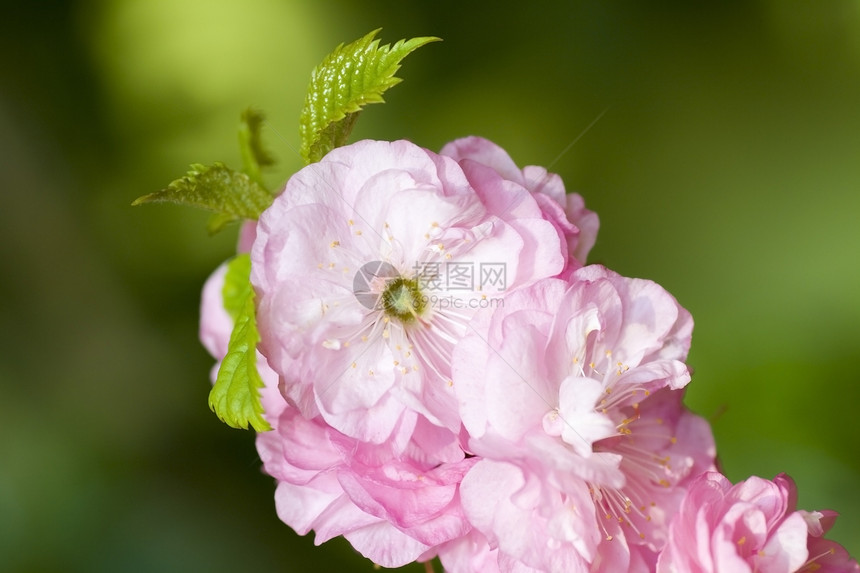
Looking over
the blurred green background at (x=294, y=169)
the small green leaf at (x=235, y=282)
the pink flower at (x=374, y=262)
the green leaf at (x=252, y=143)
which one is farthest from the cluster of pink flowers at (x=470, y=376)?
the blurred green background at (x=294, y=169)

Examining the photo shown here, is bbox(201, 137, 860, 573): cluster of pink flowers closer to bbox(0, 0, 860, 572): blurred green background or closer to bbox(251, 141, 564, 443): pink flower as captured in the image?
bbox(251, 141, 564, 443): pink flower

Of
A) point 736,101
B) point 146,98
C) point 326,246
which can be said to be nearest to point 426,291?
point 326,246

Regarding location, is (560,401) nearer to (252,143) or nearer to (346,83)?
(346,83)

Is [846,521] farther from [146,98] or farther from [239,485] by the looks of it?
[146,98]

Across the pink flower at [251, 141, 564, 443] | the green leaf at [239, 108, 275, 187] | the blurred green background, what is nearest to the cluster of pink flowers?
the pink flower at [251, 141, 564, 443]

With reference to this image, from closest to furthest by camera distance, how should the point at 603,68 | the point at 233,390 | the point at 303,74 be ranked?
the point at 233,390 < the point at 303,74 < the point at 603,68

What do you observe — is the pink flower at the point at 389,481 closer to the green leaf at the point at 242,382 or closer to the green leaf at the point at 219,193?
the green leaf at the point at 242,382
